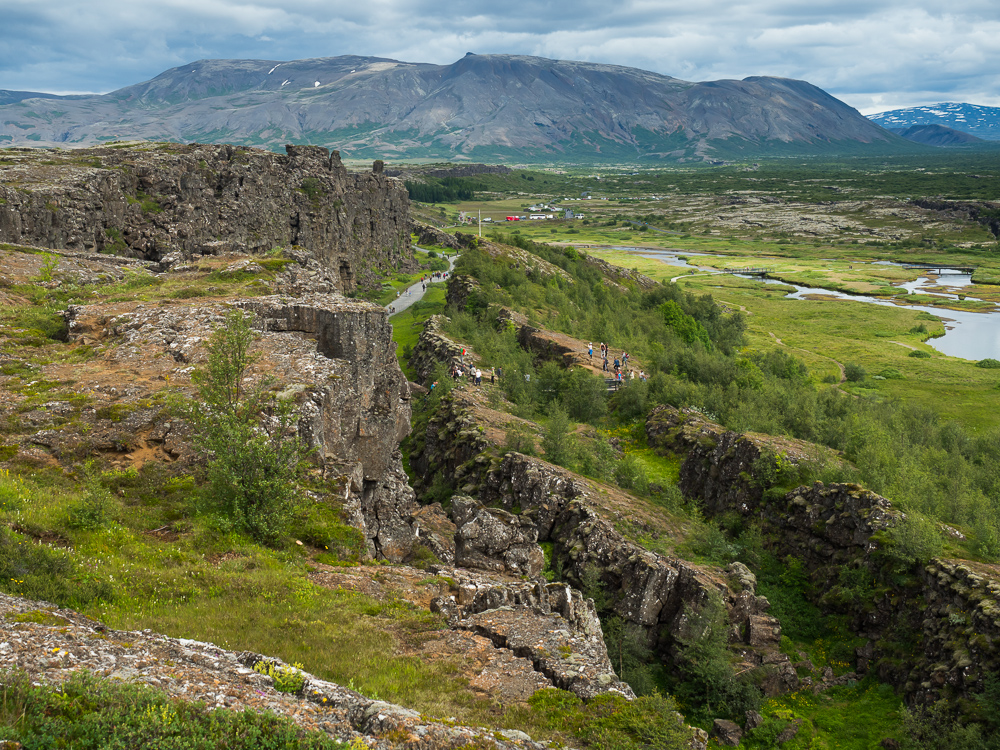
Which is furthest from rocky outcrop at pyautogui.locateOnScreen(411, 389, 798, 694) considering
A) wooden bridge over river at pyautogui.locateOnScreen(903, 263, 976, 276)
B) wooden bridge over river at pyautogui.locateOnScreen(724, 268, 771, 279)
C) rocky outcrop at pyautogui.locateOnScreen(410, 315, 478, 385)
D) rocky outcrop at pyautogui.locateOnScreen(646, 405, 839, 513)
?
wooden bridge over river at pyautogui.locateOnScreen(903, 263, 976, 276)

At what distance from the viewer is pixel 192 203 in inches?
2886

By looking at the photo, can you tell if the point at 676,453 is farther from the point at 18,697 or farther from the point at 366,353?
the point at 18,697

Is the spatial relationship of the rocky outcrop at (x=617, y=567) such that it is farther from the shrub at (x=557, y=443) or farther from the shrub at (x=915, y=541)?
the shrub at (x=915, y=541)

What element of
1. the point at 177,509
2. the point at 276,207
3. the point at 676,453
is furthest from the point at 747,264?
the point at 177,509

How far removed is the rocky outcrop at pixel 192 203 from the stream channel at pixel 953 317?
3705 inches

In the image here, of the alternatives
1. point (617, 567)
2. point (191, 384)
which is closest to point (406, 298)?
point (617, 567)

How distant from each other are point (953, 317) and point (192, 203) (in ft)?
431

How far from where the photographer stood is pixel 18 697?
1071cm

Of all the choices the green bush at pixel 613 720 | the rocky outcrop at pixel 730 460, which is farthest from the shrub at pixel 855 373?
the green bush at pixel 613 720

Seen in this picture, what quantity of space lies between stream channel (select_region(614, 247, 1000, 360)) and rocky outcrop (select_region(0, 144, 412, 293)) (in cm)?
9412

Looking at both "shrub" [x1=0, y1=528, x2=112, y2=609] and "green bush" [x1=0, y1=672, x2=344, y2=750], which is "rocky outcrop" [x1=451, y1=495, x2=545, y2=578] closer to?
"shrub" [x1=0, y1=528, x2=112, y2=609]

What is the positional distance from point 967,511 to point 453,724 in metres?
38.6

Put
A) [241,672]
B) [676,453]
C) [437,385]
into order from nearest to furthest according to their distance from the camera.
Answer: [241,672] < [676,453] < [437,385]

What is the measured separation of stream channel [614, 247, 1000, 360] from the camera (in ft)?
355
